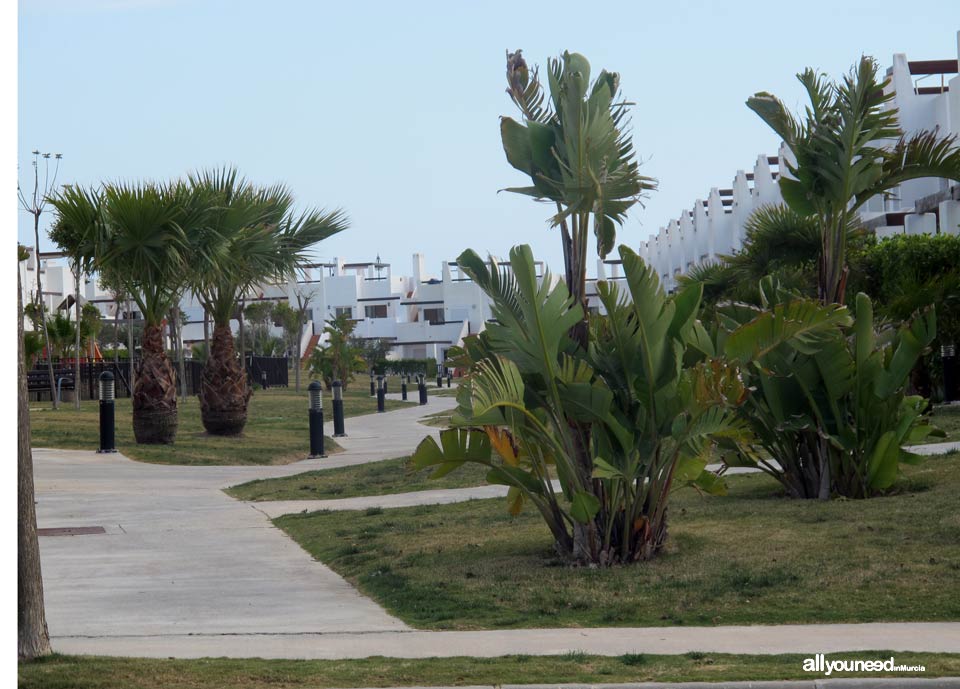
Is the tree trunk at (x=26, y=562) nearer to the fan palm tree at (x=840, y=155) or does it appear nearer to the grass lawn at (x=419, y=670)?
the grass lawn at (x=419, y=670)

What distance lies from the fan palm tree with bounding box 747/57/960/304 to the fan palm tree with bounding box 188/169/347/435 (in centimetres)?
1332

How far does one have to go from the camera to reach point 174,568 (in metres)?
10.8

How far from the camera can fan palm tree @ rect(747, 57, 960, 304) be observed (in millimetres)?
12516

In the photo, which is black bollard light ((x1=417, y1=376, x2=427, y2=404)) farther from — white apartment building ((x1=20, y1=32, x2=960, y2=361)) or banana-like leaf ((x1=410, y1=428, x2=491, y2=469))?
banana-like leaf ((x1=410, y1=428, x2=491, y2=469))

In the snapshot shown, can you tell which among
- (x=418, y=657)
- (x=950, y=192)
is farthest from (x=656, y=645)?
(x=950, y=192)

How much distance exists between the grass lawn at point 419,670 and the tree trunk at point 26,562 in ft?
0.46

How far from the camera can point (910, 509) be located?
11195 mm

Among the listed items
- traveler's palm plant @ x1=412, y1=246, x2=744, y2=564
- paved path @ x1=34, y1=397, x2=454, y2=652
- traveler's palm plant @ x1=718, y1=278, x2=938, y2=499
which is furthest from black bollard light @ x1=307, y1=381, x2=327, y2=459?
traveler's palm plant @ x1=412, y1=246, x2=744, y2=564

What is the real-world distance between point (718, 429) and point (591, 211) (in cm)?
205

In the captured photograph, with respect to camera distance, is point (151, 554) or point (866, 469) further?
point (866, 469)

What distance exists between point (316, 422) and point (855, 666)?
A: 18283mm

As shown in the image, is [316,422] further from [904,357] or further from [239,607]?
[239,607]

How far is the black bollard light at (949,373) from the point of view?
2702 cm

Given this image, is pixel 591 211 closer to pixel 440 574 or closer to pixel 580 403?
pixel 580 403
